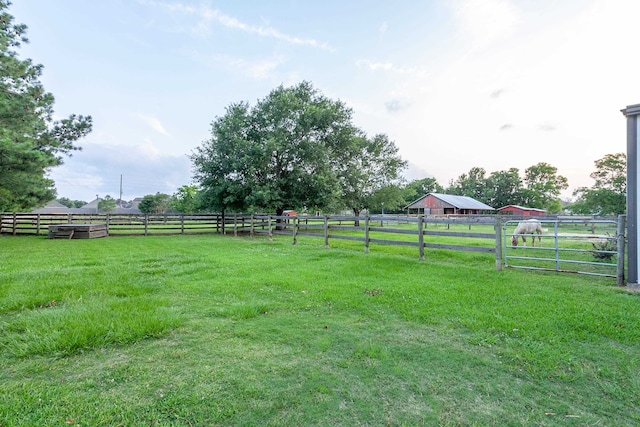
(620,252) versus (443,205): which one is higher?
(443,205)

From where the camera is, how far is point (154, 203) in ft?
202

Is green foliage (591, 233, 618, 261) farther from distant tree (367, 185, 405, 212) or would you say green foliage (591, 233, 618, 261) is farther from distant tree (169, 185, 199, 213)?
distant tree (169, 185, 199, 213)

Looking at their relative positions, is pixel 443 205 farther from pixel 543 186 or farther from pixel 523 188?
pixel 543 186

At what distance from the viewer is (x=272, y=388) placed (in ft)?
7.11

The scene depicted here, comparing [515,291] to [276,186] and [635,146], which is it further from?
[276,186]

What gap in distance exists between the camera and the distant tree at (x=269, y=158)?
16578 millimetres

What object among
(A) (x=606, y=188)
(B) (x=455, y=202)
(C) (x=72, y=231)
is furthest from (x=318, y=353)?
(A) (x=606, y=188)

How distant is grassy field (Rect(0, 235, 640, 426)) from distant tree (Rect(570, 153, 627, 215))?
35.7 meters

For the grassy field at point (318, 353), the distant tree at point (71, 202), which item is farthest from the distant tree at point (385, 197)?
the distant tree at point (71, 202)

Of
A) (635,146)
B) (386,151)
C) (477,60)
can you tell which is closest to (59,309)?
(635,146)

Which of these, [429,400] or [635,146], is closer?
[429,400]

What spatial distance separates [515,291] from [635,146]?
3.39 metres

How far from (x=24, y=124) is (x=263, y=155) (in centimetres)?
948

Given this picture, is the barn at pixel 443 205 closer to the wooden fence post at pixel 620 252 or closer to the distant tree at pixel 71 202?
the wooden fence post at pixel 620 252
